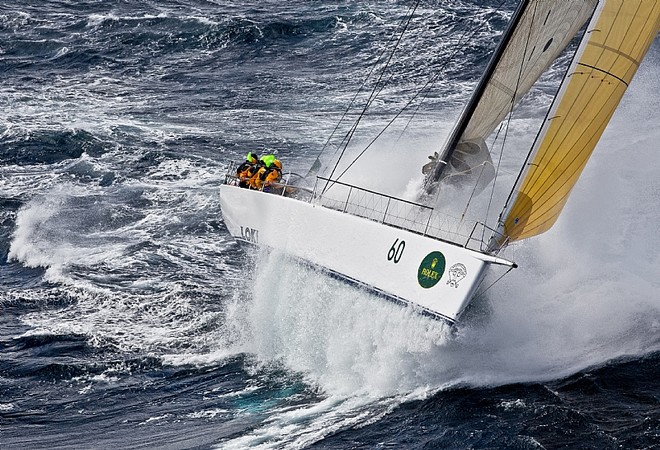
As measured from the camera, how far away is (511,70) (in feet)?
51.1

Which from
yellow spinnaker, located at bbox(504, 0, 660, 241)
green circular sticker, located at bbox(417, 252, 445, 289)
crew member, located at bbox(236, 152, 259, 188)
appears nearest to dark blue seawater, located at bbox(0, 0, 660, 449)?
green circular sticker, located at bbox(417, 252, 445, 289)

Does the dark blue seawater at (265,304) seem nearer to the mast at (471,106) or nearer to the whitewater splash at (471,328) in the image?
the whitewater splash at (471,328)

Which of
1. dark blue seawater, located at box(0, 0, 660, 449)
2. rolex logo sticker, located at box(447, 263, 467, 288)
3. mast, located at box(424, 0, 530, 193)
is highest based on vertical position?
mast, located at box(424, 0, 530, 193)

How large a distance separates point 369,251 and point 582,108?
329cm

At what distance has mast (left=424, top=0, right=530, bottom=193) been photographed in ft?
49.5

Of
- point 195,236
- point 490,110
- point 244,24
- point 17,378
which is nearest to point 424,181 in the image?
point 490,110

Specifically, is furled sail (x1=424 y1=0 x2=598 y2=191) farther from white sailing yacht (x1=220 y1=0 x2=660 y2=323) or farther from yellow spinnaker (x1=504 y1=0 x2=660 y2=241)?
yellow spinnaker (x1=504 y1=0 x2=660 y2=241)

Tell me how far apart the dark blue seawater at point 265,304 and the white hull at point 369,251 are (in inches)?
10.6

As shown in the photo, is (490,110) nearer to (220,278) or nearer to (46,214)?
(220,278)

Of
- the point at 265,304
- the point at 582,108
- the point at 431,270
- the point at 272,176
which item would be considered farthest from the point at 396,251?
the point at 272,176

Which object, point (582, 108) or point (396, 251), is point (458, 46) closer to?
point (582, 108)

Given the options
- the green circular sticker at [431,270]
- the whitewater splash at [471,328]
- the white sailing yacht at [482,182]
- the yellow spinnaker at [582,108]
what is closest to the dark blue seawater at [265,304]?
the whitewater splash at [471,328]

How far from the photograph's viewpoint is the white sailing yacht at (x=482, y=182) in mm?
13172

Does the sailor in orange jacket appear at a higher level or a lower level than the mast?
lower
